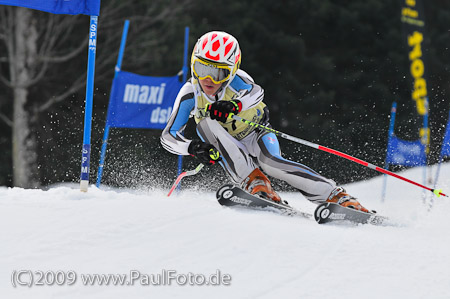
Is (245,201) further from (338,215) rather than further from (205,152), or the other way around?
(338,215)

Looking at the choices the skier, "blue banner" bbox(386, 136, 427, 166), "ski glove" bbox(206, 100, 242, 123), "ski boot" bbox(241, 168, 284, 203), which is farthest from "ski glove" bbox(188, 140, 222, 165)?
"blue banner" bbox(386, 136, 427, 166)

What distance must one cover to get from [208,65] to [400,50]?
46.2 ft

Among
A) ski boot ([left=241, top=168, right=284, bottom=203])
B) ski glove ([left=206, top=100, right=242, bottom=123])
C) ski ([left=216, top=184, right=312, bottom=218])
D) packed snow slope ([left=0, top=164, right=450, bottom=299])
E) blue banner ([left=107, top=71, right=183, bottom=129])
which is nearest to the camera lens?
packed snow slope ([left=0, top=164, right=450, bottom=299])

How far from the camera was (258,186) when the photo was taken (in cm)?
461

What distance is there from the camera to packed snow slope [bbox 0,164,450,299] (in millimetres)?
2777

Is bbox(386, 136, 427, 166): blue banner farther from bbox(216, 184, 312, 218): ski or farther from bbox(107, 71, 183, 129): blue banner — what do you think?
bbox(216, 184, 312, 218): ski

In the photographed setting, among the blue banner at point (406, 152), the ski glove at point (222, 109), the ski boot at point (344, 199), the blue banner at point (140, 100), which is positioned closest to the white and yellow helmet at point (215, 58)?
the ski glove at point (222, 109)

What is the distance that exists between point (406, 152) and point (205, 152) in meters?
4.82

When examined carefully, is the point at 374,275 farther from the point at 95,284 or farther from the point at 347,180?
the point at 347,180

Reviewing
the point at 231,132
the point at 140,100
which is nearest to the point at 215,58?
the point at 231,132

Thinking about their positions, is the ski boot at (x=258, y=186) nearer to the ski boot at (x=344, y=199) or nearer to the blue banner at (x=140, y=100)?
the ski boot at (x=344, y=199)

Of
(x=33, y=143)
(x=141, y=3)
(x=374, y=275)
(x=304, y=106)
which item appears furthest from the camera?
(x=304, y=106)

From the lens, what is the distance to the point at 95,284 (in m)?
2.73

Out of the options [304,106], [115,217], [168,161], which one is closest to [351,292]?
[115,217]
